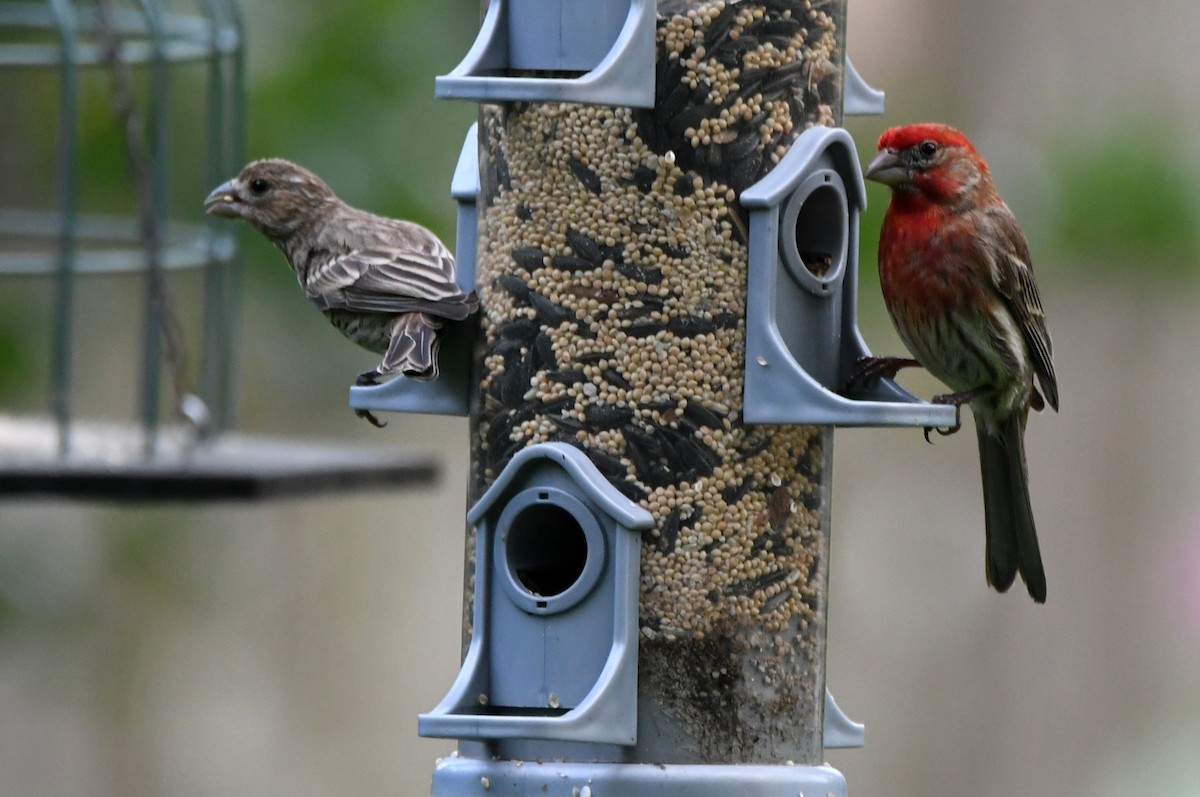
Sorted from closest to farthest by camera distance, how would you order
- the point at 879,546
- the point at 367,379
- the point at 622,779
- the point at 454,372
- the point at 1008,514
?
the point at 622,779 < the point at 454,372 < the point at 367,379 < the point at 1008,514 < the point at 879,546

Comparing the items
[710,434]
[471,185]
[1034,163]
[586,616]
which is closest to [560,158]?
[471,185]

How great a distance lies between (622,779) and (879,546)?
8512mm

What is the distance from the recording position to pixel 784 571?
5.21 m

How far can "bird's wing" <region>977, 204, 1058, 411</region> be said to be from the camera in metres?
6.44

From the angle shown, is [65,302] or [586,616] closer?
[586,616]

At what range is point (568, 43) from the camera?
5145 millimetres

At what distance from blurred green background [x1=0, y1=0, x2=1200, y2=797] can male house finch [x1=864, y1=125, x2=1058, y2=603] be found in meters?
2.17

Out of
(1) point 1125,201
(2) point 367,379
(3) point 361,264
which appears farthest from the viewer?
(1) point 1125,201

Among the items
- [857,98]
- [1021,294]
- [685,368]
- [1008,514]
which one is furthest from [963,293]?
[685,368]

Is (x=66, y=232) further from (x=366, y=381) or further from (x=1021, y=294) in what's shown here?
(x=1021, y=294)

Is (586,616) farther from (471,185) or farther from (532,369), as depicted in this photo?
(471,185)

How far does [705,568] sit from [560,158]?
1087mm

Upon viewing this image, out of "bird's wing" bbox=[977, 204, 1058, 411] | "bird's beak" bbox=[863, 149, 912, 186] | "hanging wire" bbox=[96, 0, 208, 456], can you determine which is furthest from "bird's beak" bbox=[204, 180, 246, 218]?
"bird's wing" bbox=[977, 204, 1058, 411]

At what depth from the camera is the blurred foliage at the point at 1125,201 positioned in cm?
961
